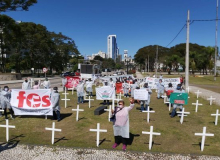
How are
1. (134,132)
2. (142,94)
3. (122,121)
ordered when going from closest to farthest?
(122,121) < (134,132) < (142,94)

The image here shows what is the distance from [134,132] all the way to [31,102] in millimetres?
5281

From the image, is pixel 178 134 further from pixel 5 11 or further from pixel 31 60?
pixel 31 60

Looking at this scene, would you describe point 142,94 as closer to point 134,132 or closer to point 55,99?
point 134,132

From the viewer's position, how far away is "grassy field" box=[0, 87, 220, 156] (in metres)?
6.66

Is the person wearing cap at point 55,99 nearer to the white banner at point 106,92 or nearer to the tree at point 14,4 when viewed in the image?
the white banner at point 106,92

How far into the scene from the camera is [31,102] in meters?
9.79

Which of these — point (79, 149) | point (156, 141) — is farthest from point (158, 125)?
point (79, 149)

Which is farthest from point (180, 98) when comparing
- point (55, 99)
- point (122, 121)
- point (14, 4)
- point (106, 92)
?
point (14, 4)

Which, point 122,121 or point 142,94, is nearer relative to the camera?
point 122,121

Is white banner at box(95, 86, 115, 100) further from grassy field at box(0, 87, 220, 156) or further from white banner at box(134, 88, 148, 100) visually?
white banner at box(134, 88, 148, 100)

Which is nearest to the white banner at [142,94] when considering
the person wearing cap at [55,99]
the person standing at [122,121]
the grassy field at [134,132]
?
the grassy field at [134,132]

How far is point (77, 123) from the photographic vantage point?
30.5ft

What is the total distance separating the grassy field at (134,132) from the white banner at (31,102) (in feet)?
1.33

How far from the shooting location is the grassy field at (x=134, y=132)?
21.8 ft
